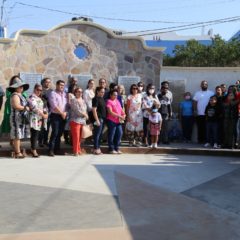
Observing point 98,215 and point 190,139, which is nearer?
point 98,215

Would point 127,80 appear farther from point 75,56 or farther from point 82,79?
point 75,56

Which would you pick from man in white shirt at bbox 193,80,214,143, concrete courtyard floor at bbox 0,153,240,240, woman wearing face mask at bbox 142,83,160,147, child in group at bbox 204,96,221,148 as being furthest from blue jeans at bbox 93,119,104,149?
man in white shirt at bbox 193,80,214,143

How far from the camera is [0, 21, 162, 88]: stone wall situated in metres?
13.3

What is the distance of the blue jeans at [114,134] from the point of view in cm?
1140

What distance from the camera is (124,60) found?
1400 centimetres

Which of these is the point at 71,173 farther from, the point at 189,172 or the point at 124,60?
the point at 124,60

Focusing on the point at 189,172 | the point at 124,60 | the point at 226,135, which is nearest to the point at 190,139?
the point at 226,135

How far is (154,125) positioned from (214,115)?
1608 millimetres

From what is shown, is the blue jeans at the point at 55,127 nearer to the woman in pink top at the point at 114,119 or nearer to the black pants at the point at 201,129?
the woman in pink top at the point at 114,119

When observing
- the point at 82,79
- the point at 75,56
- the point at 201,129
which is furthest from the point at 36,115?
the point at 201,129

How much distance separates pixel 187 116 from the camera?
1329cm

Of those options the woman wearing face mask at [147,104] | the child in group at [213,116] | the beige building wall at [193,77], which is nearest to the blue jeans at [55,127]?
the woman wearing face mask at [147,104]

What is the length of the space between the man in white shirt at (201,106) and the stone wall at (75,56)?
4.75 feet

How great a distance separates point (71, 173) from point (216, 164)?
329cm
